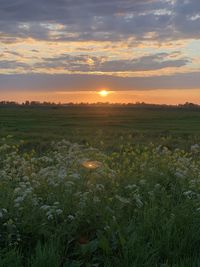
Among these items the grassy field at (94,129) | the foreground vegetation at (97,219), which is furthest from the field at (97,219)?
the grassy field at (94,129)

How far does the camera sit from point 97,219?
582 centimetres

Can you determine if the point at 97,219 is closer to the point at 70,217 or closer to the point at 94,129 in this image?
the point at 70,217

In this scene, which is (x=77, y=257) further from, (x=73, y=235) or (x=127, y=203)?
(x=127, y=203)

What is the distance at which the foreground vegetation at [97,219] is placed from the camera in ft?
17.1

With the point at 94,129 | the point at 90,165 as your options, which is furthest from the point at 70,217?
the point at 94,129

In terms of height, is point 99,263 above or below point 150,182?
below

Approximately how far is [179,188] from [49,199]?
6.22 feet

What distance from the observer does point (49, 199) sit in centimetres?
614

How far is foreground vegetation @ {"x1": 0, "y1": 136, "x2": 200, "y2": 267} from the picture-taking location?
5.20 meters

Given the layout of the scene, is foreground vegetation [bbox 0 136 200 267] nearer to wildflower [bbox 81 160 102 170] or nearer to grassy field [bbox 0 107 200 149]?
wildflower [bbox 81 160 102 170]

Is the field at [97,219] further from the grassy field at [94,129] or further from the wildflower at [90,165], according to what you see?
the grassy field at [94,129]

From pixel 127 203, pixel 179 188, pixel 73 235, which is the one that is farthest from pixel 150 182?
pixel 73 235

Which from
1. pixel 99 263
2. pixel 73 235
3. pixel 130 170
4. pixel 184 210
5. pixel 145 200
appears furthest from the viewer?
pixel 130 170

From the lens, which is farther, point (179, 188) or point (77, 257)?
point (179, 188)
